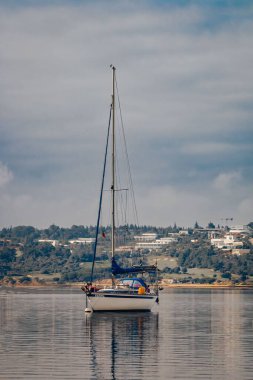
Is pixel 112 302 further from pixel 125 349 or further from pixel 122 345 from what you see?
pixel 125 349

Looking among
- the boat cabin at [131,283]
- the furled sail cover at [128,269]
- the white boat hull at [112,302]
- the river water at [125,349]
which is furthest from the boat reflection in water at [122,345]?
the furled sail cover at [128,269]

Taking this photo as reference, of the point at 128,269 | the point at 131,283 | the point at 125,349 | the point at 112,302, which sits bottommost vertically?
the point at 125,349

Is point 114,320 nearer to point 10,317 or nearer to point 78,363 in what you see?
point 10,317

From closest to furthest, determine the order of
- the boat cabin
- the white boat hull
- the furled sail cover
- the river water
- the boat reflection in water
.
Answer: the river water, the boat reflection in water, the white boat hull, the boat cabin, the furled sail cover

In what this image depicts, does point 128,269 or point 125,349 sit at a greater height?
point 128,269

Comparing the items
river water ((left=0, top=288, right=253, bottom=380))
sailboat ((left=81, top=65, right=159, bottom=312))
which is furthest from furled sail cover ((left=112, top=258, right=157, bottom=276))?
river water ((left=0, top=288, right=253, bottom=380))

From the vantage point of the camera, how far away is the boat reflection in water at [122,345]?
1855 inches

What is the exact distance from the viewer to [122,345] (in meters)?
59.9

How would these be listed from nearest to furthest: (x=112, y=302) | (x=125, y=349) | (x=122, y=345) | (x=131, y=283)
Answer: (x=125, y=349) < (x=122, y=345) < (x=112, y=302) < (x=131, y=283)

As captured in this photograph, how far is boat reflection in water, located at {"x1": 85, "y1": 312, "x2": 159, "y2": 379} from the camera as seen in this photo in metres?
47.1

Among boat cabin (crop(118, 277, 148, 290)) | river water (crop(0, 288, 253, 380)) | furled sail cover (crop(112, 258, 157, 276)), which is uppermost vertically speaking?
furled sail cover (crop(112, 258, 157, 276))

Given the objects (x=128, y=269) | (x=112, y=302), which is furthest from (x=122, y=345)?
(x=128, y=269)

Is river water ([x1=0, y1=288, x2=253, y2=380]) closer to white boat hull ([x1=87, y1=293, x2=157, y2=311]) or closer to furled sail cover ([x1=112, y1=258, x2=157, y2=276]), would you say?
white boat hull ([x1=87, y1=293, x2=157, y2=311])

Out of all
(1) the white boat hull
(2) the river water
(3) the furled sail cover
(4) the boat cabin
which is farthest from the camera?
(3) the furled sail cover
